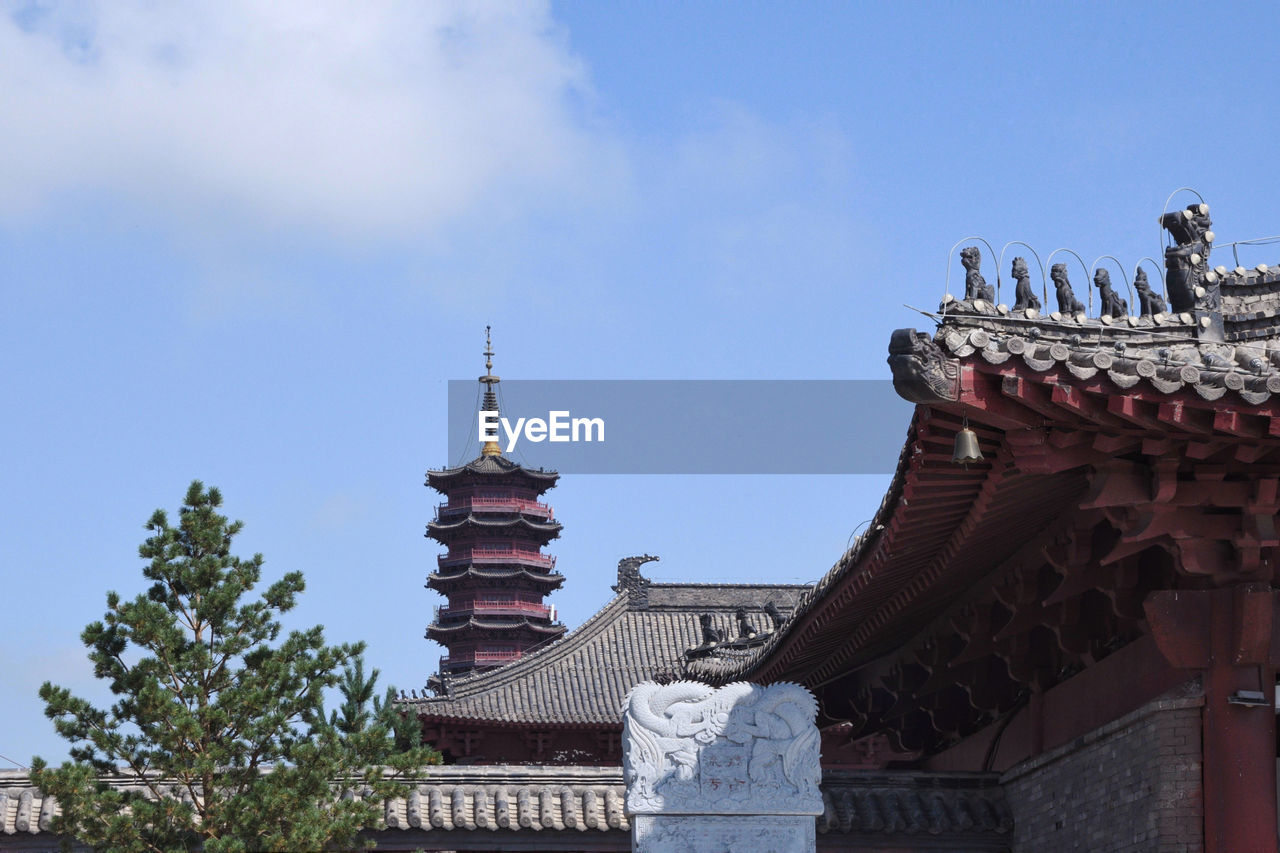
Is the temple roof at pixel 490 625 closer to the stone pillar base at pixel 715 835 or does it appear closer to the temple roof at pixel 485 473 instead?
the temple roof at pixel 485 473

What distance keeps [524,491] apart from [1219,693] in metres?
43.8

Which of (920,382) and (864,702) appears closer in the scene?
(920,382)

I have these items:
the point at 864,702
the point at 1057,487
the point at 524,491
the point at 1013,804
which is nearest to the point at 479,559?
the point at 524,491

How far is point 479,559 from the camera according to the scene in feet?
166

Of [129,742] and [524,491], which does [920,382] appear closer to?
[129,742]

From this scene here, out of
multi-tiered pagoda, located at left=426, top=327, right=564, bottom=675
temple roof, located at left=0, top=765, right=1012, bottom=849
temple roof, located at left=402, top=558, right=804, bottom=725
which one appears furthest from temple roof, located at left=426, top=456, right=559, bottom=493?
temple roof, located at left=0, top=765, right=1012, bottom=849

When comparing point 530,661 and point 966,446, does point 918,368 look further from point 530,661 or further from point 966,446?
point 530,661

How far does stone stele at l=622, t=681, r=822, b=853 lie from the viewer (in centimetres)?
935

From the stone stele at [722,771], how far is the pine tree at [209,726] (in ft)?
6.08

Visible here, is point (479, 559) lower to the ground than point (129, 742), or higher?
higher

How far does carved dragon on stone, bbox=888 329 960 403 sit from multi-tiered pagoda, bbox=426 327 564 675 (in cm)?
4277

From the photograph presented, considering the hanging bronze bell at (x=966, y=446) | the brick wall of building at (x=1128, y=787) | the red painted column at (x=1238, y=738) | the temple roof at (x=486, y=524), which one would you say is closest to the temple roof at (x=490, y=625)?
the temple roof at (x=486, y=524)

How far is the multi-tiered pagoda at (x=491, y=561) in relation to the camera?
49.6 metres

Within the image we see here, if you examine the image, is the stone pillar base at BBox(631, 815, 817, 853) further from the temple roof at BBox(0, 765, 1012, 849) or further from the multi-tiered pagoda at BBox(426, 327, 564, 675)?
the multi-tiered pagoda at BBox(426, 327, 564, 675)
